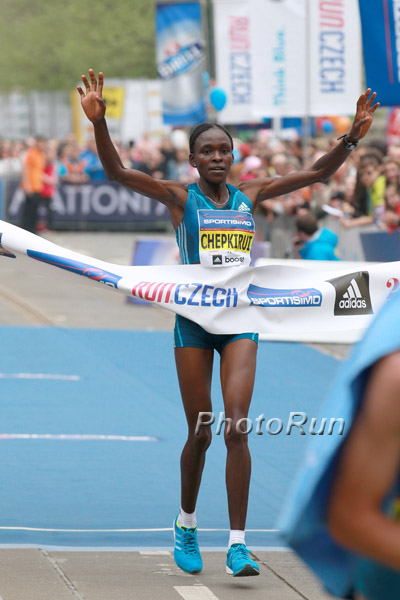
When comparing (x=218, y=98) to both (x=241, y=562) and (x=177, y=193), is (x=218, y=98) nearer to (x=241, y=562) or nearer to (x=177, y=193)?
(x=177, y=193)

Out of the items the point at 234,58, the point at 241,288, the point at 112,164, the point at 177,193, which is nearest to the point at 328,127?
the point at 234,58

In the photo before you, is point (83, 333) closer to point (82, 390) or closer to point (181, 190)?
point (82, 390)

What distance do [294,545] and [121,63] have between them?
183 feet

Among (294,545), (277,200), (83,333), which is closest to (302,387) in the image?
(83,333)

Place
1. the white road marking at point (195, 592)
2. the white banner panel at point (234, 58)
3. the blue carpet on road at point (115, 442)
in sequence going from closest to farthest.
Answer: the white road marking at point (195, 592) → the blue carpet on road at point (115, 442) → the white banner panel at point (234, 58)

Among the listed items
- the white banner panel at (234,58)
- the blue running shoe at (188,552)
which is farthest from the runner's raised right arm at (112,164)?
the white banner panel at (234,58)

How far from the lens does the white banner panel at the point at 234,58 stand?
817 inches

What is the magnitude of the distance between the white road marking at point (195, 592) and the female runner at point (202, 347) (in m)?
0.18

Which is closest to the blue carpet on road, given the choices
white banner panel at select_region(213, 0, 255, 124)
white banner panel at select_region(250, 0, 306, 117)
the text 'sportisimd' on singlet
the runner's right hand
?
the text 'sportisimd' on singlet

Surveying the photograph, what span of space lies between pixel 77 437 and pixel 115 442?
30 centimetres

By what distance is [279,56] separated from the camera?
61.6 feet

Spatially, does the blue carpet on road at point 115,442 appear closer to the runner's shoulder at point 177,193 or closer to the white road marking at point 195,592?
the white road marking at point 195,592

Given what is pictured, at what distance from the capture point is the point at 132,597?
5.12 m

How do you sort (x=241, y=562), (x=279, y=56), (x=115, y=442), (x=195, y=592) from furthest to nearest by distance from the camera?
(x=279, y=56) < (x=115, y=442) < (x=241, y=562) < (x=195, y=592)
